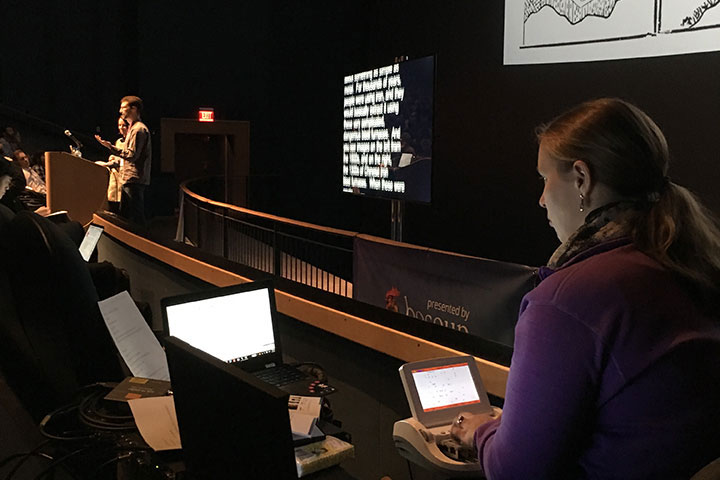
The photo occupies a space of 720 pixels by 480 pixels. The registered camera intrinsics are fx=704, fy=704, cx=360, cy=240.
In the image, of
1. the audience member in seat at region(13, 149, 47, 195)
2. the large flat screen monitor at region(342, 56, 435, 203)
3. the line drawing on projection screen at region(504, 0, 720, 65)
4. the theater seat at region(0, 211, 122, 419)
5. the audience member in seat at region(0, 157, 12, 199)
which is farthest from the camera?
the audience member in seat at region(13, 149, 47, 195)

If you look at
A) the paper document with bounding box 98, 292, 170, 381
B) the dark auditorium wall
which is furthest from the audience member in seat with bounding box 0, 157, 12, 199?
the dark auditorium wall

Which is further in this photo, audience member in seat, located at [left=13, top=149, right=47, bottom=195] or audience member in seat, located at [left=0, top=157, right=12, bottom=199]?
audience member in seat, located at [left=13, top=149, right=47, bottom=195]

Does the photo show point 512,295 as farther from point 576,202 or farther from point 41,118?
point 41,118

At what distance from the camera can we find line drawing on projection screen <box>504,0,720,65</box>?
4.71m

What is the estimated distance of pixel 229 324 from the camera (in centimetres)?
229

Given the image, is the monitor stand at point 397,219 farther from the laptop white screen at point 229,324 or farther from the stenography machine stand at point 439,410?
the stenography machine stand at point 439,410

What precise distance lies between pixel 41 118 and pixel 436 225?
752 cm

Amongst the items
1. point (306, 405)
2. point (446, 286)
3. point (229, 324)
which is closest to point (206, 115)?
point (446, 286)

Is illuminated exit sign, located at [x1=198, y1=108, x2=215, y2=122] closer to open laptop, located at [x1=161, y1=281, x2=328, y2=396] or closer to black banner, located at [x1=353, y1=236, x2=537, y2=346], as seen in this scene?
black banner, located at [x1=353, y1=236, x2=537, y2=346]

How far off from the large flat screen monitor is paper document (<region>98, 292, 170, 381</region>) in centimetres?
396

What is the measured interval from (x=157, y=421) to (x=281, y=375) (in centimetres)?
61

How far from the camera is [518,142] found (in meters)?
6.91

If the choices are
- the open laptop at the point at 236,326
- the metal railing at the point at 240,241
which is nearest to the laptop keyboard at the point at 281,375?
the open laptop at the point at 236,326

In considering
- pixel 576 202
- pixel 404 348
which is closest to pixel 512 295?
pixel 404 348
